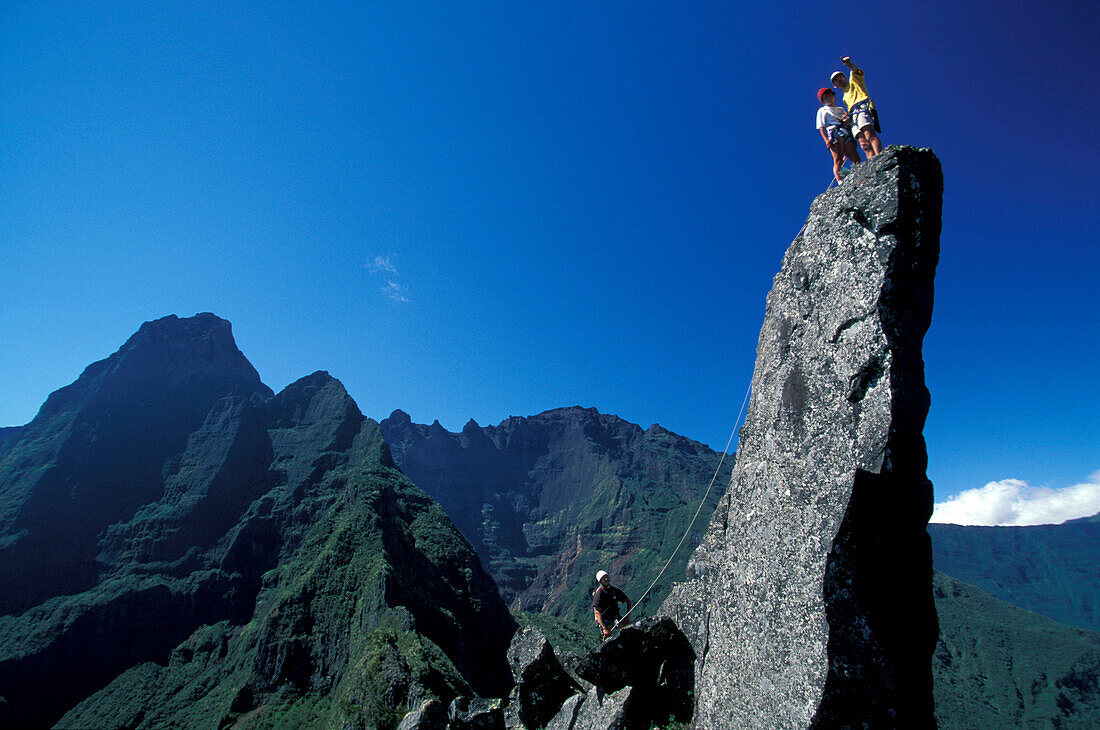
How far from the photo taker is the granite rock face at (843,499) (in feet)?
22.6

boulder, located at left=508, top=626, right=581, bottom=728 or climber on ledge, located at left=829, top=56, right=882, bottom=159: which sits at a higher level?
climber on ledge, located at left=829, top=56, right=882, bottom=159

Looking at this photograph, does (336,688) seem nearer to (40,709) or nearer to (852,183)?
(40,709)

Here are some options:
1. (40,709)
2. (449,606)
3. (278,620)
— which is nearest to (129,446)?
(40,709)

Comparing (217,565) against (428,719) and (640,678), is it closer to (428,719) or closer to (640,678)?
(428,719)

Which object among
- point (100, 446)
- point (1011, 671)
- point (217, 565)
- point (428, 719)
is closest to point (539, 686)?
point (428, 719)

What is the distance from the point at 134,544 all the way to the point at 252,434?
46092 millimetres

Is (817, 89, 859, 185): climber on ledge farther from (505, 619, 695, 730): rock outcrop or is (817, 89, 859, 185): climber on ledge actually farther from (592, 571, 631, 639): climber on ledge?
(592, 571, 631, 639): climber on ledge

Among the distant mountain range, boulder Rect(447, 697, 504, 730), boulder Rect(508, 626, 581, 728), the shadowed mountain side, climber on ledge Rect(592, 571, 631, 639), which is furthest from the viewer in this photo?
the shadowed mountain side

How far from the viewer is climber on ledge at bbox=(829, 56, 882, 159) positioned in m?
9.48

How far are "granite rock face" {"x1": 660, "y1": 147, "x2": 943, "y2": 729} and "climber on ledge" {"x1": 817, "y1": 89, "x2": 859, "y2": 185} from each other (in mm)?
1489

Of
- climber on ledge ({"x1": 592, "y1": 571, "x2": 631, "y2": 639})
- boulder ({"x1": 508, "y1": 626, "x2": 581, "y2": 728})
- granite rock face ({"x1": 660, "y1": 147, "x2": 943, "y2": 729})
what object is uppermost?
granite rock face ({"x1": 660, "y1": 147, "x2": 943, "y2": 729})

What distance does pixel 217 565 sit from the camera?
120 meters

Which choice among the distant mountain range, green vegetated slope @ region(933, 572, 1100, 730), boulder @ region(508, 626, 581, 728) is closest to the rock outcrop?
boulder @ region(508, 626, 581, 728)

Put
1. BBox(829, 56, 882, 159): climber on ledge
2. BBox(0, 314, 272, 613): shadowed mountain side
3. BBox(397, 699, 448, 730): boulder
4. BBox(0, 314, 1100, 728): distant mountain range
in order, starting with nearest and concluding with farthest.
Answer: BBox(829, 56, 882, 159): climber on ledge < BBox(397, 699, 448, 730): boulder < BBox(0, 314, 1100, 728): distant mountain range < BBox(0, 314, 272, 613): shadowed mountain side
